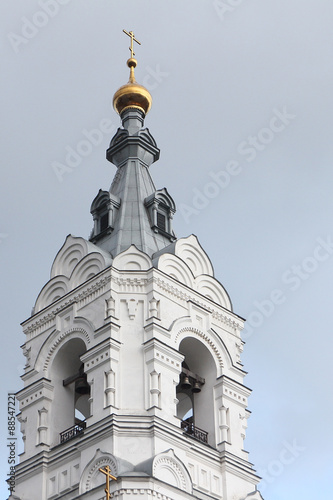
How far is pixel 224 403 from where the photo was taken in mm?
32062

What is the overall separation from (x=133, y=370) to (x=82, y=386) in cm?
213

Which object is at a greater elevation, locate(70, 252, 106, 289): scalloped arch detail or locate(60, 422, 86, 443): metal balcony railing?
locate(70, 252, 106, 289): scalloped arch detail

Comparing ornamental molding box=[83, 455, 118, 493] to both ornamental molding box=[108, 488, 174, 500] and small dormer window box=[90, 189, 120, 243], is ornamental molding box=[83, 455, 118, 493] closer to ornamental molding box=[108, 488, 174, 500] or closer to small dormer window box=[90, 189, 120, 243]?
ornamental molding box=[108, 488, 174, 500]

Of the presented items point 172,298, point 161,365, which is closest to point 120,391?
point 161,365

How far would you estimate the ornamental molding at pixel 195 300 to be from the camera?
32.4 meters

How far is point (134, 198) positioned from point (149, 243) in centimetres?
192

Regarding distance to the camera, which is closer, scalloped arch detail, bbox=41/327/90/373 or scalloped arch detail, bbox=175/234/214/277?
scalloped arch detail, bbox=41/327/90/373

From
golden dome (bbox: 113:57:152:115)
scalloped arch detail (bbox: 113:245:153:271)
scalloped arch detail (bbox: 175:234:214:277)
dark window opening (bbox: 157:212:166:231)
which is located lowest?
scalloped arch detail (bbox: 113:245:153:271)

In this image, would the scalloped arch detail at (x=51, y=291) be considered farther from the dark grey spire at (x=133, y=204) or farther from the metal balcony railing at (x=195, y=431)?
the metal balcony railing at (x=195, y=431)

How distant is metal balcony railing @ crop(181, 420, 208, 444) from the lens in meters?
31.5

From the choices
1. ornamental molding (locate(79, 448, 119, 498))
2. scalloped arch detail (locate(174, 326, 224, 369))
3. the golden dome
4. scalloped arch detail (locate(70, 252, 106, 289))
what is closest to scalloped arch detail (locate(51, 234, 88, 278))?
scalloped arch detail (locate(70, 252, 106, 289))

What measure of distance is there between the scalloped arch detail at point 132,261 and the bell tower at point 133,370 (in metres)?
0.02

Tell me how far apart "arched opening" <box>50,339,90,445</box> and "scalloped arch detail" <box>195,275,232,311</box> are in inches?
137

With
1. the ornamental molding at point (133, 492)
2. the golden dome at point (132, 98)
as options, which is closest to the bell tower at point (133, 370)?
the ornamental molding at point (133, 492)
